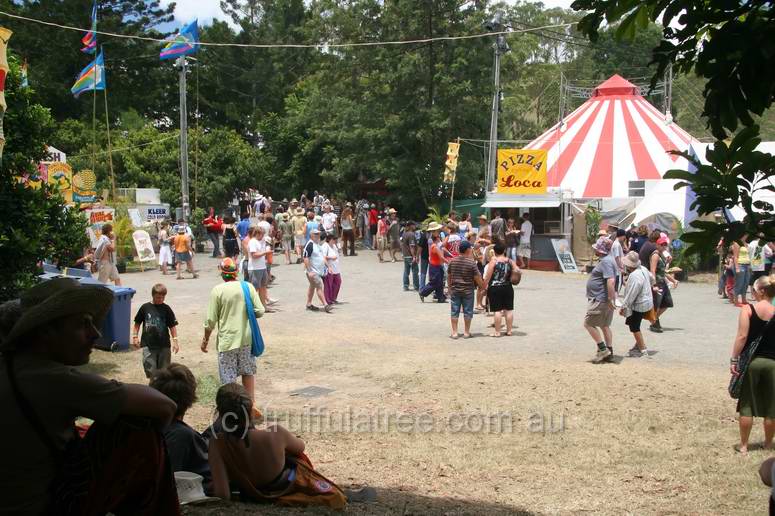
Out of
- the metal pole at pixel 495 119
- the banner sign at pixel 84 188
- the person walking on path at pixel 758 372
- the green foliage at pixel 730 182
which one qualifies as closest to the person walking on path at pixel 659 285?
the person walking on path at pixel 758 372

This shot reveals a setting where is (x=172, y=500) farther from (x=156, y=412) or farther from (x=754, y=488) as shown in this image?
(x=754, y=488)

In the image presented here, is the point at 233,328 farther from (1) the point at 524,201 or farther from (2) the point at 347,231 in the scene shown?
(2) the point at 347,231

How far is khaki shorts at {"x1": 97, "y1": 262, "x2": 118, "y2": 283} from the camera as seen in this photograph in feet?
47.8

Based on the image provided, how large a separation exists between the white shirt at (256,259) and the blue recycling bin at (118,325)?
3.07 m

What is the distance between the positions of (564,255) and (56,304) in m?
20.8

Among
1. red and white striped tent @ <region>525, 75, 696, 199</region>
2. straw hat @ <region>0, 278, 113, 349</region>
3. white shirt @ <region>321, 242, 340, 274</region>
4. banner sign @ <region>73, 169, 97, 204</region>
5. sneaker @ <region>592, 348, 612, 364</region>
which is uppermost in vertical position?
red and white striped tent @ <region>525, 75, 696, 199</region>

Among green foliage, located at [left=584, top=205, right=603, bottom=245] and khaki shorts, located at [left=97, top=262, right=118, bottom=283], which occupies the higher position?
green foliage, located at [left=584, top=205, right=603, bottom=245]

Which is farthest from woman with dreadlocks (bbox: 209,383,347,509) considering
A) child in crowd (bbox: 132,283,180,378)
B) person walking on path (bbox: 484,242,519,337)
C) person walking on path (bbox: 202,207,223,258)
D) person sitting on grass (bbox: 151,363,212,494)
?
person walking on path (bbox: 202,207,223,258)

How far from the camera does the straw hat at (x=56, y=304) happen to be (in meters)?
2.66

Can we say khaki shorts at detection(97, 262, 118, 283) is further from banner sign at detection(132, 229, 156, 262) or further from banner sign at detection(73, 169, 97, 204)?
banner sign at detection(73, 169, 97, 204)

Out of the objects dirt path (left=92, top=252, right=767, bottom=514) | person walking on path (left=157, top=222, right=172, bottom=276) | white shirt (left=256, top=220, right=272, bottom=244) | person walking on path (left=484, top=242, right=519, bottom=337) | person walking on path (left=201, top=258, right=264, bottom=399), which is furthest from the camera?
person walking on path (left=157, top=222, right=172, bottom=276)

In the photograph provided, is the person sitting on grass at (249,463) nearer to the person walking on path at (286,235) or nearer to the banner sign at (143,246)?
the banner sign at (143,246)

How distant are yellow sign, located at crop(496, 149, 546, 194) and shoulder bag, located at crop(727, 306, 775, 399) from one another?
1691cm

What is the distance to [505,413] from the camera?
26.4 ft
